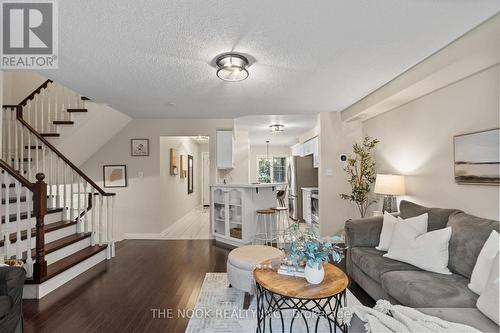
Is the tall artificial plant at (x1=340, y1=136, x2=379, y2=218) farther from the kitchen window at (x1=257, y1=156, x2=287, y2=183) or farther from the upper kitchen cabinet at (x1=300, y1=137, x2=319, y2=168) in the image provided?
the kitchen window at (x1=257, y1=156, x2=287, y2=183)

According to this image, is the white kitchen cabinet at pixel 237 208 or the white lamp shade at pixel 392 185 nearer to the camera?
the white lamp shade at pixel 392 185

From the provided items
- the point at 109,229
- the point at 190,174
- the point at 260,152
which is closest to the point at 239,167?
the point at 190,174

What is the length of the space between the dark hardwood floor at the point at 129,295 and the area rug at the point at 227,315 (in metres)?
0.10

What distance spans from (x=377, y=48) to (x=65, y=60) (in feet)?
9.71

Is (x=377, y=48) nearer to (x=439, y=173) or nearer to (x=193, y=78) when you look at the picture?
(x=439, y=173)

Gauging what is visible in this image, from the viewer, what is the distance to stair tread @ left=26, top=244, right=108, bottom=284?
282cm

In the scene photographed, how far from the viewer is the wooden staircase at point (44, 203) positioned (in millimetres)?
2684

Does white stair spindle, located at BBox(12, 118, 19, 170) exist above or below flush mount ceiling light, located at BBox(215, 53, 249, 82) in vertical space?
below

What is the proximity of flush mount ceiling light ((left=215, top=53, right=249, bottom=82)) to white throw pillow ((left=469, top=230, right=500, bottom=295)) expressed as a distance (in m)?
2.45

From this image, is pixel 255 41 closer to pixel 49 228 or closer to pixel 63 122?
pixel 49 228

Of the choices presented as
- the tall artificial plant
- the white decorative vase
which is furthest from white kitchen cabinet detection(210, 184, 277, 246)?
the white decorative vase

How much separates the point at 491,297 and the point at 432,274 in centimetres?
60

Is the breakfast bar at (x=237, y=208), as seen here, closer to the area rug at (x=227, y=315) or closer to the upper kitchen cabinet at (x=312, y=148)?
the area rug at (x=227, y=315)

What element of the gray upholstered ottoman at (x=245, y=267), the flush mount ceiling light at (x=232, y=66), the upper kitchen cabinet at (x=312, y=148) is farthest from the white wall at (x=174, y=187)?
the upper kitchen cabinet at (x=312, y=148)
